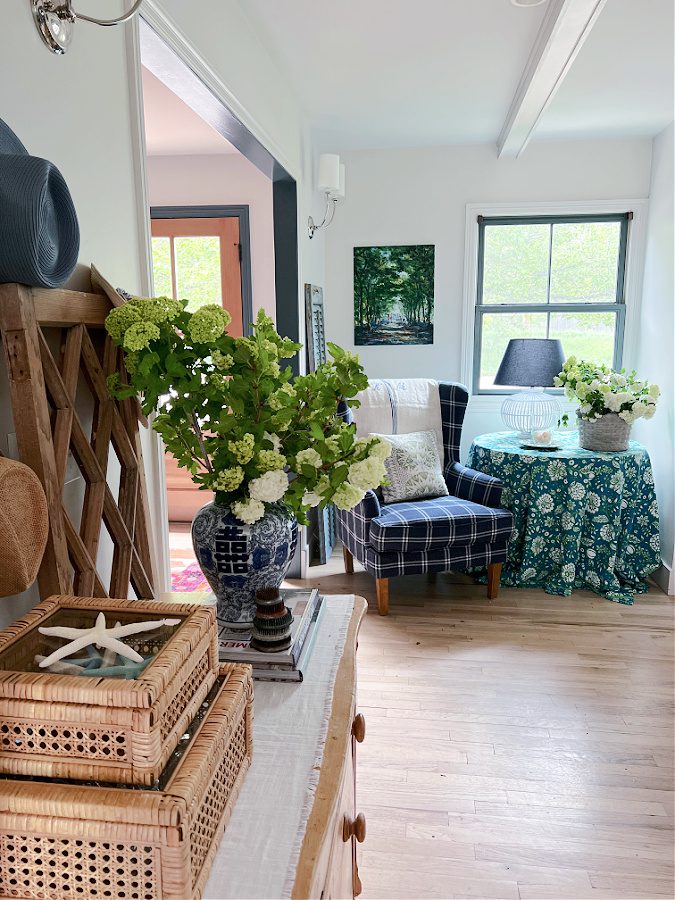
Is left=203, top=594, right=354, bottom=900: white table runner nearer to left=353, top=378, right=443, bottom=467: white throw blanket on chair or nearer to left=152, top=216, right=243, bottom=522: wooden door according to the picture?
left=353, top=378, right=443, bottom=467: white throw blanket on chair

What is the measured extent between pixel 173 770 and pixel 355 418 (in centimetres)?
331

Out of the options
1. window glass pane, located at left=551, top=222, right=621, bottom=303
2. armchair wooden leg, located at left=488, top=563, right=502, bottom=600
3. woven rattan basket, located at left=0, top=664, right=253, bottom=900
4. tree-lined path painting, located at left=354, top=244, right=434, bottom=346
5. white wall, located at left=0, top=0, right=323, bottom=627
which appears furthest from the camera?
tree-lined path painting, located at left=354, top=244, right=434, bottom=346

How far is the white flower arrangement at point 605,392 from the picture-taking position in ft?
11.9

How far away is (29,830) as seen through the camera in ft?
2.21

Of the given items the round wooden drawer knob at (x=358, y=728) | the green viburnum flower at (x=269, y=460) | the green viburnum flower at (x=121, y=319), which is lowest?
the round wooden drawer knob at (x=358, y=728)

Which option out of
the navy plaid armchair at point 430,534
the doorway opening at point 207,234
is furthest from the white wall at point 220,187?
the navy plaid armchair at point 430,534

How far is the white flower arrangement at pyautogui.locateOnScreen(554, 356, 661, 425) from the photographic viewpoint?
3627mm

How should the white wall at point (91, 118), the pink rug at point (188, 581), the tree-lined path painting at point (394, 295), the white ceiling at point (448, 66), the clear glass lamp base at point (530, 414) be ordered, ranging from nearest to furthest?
the white wall at point (91, 118), the white ceiling at point (448, 66), the pink rug at point (188, 581), the clear glass lamp base at point (530, 414), the tree-lined path painting at point (394, 295)

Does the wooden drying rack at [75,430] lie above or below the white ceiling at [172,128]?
below

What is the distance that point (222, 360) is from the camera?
3.81ft

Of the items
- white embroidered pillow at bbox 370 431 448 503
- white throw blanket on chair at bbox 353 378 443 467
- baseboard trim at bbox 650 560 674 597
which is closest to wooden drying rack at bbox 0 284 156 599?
white embroidered pillow at bbox 370 431 448 503

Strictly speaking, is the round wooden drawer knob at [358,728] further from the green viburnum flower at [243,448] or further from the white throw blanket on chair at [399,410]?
the white throw blanket on chair at [399,410]

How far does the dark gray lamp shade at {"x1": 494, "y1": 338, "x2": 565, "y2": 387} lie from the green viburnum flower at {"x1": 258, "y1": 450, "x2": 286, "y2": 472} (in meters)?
3.00

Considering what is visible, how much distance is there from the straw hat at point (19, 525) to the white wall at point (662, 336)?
139 inches
